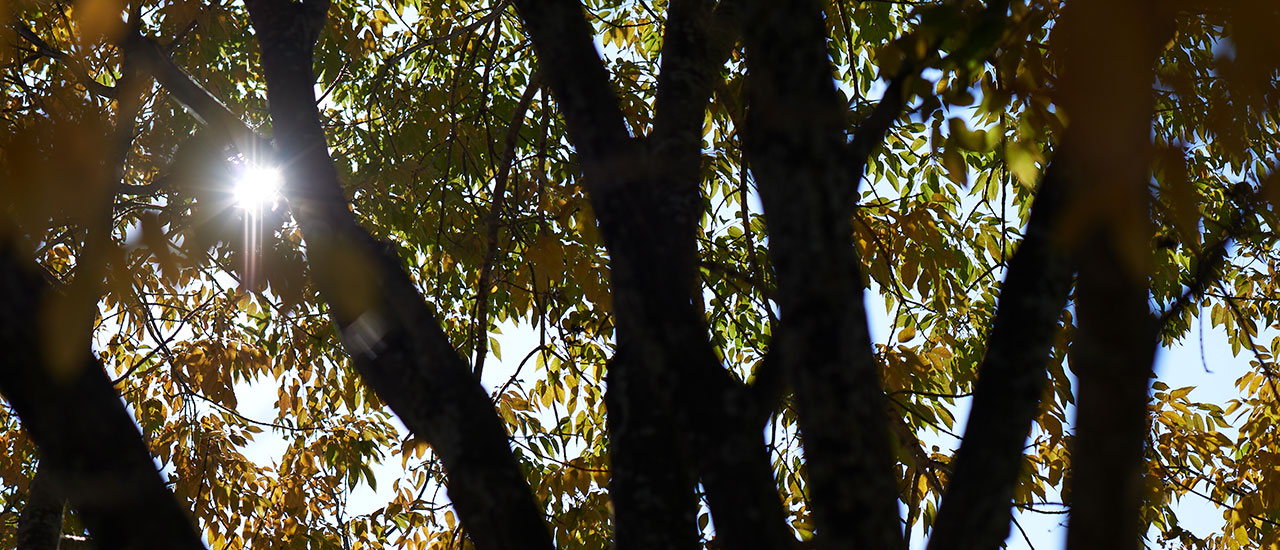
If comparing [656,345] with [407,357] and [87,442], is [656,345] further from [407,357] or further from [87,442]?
[87,442]

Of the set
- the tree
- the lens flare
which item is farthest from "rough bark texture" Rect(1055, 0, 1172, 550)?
the lens flare

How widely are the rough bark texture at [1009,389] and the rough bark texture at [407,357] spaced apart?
0.89 metres

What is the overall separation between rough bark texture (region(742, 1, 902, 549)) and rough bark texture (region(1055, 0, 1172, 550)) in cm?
52

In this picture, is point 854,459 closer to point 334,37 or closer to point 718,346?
point 718,346

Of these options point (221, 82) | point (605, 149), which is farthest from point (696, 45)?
point (221, 82)

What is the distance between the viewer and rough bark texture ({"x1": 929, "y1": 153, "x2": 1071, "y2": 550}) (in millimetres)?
1880

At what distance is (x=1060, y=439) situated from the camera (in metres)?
4.33

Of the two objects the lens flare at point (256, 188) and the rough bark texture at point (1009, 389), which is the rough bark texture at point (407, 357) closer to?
the lens flare at point (256, 188)

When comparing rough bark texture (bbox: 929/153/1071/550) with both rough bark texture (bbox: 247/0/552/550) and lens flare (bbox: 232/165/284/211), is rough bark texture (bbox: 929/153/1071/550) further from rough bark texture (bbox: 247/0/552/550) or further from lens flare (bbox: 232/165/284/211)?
lens flare (bbox: 232/165/284/211)

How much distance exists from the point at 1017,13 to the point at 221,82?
5.57 metres

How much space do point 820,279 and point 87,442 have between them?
1.35 m

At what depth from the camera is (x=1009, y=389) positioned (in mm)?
1916

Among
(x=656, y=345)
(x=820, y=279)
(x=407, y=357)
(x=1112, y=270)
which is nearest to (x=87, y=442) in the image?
(x=407, y=357)

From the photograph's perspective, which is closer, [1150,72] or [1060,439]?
[1150,72]
